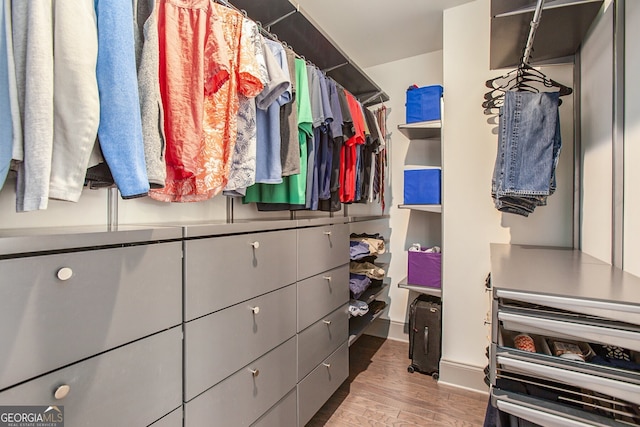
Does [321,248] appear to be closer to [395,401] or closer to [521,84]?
[395,401]

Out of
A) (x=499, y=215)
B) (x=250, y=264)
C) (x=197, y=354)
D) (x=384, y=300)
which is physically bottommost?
(x=384, y=300)

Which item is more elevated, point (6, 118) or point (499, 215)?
point (6, 118)

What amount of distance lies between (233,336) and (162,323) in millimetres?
322

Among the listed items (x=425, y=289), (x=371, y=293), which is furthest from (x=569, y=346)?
(x=371, y=293)

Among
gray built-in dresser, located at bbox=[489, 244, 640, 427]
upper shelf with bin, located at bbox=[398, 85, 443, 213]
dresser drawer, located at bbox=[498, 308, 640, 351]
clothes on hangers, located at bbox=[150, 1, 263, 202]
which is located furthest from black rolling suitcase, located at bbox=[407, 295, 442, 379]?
clothes on hangers, located at bbox=[150, 1, 263, 202]

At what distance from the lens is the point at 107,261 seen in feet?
2.57

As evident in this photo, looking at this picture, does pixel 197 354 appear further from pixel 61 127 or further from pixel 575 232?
pixel 575 232

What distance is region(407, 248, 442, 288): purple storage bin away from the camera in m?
2.33

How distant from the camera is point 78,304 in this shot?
0.73m

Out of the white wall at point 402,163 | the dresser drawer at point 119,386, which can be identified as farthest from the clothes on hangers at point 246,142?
the white wall at point 402,163

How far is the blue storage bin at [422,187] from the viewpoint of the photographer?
7.47 ft

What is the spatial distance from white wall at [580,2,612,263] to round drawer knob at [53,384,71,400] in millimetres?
1929

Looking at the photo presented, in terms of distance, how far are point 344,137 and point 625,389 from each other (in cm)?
160

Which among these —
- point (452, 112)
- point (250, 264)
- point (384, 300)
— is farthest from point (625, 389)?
point (384, 300)
